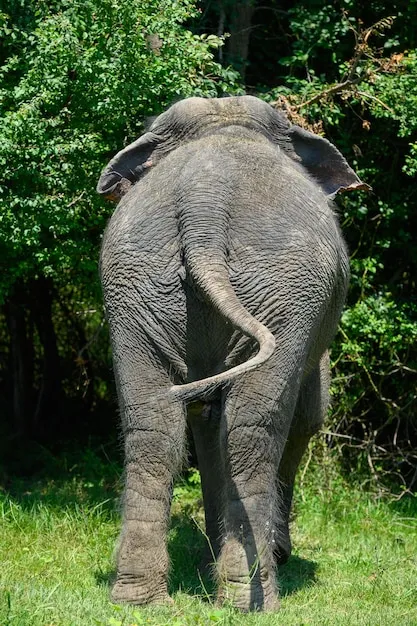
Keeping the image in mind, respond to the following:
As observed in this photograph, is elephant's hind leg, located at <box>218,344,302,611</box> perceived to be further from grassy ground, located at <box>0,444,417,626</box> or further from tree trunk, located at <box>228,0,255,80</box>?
tree trunk, located at <box>228,0,255,80</box>

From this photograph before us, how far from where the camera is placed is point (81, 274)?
841 cm

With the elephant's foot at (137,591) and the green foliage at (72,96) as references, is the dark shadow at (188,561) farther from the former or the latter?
the green foliage at (72,96)

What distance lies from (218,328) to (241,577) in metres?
1.12

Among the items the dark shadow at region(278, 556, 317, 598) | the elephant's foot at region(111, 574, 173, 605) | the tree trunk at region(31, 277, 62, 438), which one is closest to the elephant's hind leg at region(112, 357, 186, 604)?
the elephant's foot at region(111, 574, 173, 605)

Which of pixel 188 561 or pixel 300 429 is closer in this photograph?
pixel 300 429

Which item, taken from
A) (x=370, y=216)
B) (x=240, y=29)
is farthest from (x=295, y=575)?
(x=240, y=29)

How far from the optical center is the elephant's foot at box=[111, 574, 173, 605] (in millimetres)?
5105

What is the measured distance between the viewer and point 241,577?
4.99 meters

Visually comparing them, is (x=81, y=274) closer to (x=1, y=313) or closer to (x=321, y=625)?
(x=1, y=313)

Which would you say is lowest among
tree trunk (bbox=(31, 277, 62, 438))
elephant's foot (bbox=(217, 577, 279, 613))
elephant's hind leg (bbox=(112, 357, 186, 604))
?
tree trunk (bbox=(31, 277, 62, 438))

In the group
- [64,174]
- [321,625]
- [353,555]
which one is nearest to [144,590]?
[321,625]

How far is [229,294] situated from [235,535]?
3.58 feet

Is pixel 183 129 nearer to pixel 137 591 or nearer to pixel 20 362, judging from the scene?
pixel 137 591

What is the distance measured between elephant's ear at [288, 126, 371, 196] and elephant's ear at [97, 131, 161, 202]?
790 mm
